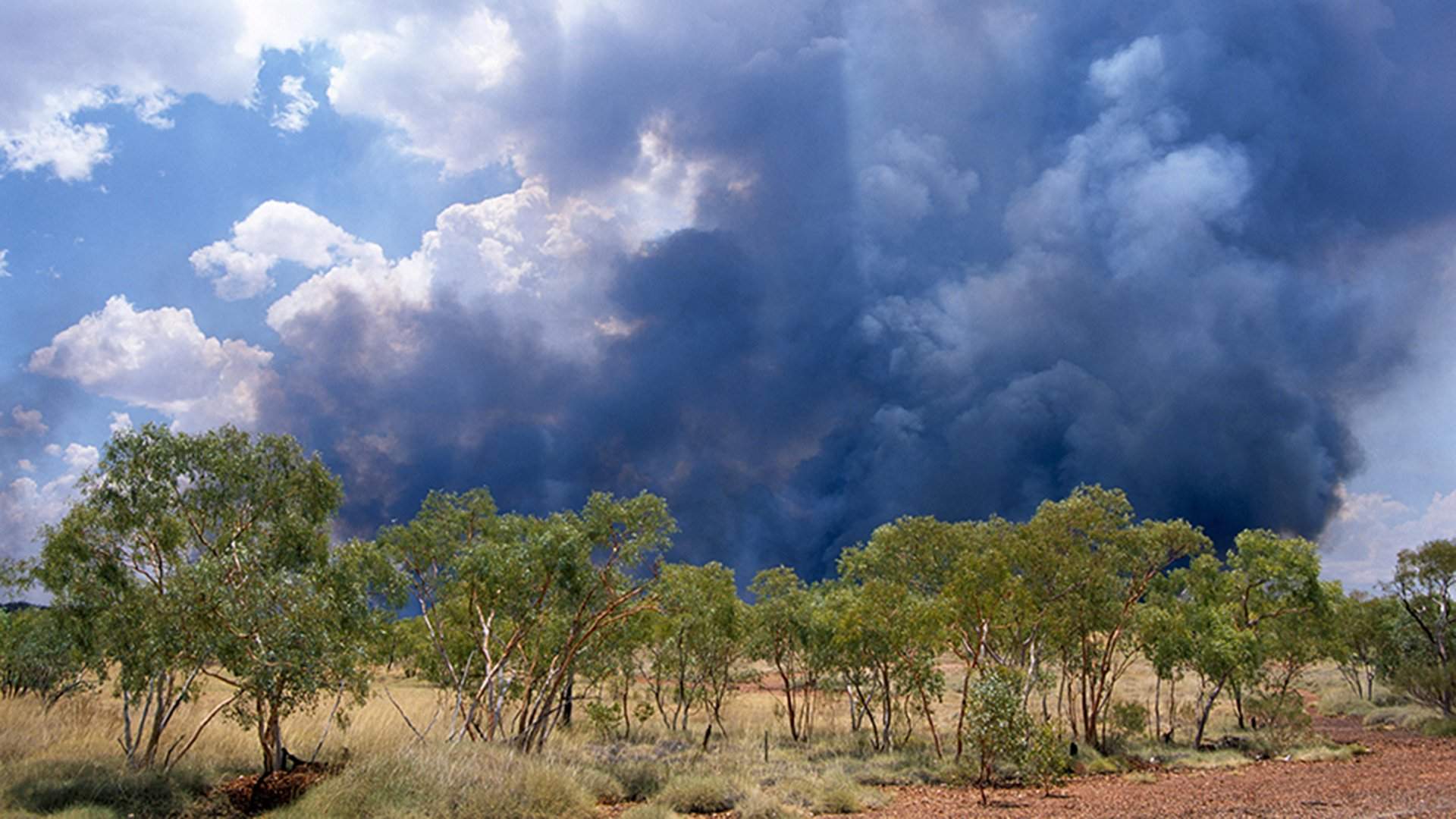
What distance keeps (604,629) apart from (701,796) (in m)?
5.63

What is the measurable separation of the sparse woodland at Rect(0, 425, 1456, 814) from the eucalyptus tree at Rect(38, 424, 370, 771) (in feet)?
0.15

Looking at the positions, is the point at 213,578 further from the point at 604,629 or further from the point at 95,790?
the point at 604,629

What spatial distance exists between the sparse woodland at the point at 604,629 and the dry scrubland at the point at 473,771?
0.16m

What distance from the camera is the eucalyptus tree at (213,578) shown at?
46.6ft

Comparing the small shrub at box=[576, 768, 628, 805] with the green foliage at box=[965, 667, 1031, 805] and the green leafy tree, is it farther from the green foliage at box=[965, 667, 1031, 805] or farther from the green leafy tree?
the green leafy tree

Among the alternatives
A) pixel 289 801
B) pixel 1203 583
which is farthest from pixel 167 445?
pixel 1203 583

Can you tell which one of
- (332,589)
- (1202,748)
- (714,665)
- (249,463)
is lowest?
(1202,748)

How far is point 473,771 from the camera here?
48.1ft

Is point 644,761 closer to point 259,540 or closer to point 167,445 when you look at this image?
point 259,540

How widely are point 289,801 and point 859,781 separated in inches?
494

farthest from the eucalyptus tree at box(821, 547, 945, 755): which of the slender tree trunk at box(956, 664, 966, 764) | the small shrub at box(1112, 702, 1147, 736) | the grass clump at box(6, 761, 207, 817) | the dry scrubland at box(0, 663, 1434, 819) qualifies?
the grass clump at box(6, 761, 207, 817)

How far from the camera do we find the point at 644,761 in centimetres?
2002

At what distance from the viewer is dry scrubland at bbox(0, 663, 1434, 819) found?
1403 centimetres

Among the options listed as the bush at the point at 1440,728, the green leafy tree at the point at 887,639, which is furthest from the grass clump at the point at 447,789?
the bush at the point at 1440,728
